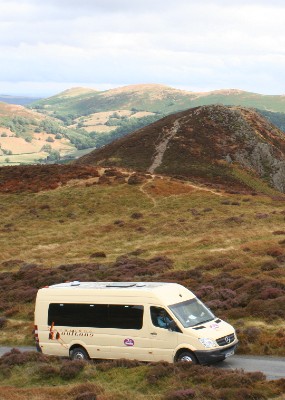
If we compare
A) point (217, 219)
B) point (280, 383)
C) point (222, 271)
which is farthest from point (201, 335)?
point (217, 219)

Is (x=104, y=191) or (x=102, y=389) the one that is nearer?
(x=102, y=389)

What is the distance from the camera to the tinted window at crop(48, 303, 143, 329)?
2181cm

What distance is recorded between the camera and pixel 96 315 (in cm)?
2267

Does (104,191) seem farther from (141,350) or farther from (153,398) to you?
(153,398)

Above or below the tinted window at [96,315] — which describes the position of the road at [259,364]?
below

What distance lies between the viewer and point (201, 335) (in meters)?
20.4

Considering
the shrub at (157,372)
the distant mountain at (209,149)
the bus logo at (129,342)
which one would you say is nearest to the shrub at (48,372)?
the bus logo at (129,342)

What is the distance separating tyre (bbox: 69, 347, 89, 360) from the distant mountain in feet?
257

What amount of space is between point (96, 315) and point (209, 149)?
96071mm

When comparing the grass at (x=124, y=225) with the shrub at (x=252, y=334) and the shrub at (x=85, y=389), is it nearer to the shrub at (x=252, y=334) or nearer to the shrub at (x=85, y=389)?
the shrub at (x=252, y=334)

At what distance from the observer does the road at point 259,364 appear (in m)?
19.7

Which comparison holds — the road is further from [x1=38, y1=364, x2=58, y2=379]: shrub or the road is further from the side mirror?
[x1=38, y1=364, x2=58, y2=379]: shrub

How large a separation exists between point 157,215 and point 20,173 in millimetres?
31244

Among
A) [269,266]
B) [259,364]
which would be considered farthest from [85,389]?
[269,266]
